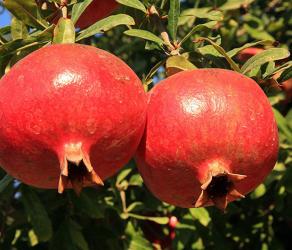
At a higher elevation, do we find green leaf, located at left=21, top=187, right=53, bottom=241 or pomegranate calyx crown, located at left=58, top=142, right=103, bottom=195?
pomegranate calyx crown, located at left=58, top=142, right=103, bottom=195

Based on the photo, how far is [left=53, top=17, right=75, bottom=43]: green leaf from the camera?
1.45 meters

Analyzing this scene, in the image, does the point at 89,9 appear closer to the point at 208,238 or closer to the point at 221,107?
the point at 221,107

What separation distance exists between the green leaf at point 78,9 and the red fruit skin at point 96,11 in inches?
9.4

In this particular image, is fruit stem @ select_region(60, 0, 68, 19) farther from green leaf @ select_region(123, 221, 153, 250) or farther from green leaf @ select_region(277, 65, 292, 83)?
green leaf @ select_region(123, 221, 153, 250)

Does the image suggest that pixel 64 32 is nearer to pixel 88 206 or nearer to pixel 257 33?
pixel 88 206

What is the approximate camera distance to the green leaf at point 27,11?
5.24ft

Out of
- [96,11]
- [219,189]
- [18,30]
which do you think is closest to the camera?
[219,189]

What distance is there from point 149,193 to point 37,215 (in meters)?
0.59

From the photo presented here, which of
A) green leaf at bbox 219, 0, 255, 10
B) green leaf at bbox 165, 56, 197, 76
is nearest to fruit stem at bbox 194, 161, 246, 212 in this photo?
green leaf at bbox 165, 56, 197, 76

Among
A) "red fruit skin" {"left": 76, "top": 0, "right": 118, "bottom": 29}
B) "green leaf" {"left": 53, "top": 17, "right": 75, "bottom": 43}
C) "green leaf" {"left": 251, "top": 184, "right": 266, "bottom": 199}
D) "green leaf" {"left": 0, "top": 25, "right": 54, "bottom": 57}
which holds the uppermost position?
"green leaf" {"left": 53, "top": 17, "right": 75, "bottom": 43}

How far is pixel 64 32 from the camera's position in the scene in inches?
57.4

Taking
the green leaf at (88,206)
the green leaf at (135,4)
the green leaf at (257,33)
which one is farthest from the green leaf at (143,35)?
Result: the green leaf at (257,33)

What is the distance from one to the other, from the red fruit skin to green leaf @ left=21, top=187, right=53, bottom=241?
24.6 inches

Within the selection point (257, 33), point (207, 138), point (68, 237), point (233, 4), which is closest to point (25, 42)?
point (207, 138)
